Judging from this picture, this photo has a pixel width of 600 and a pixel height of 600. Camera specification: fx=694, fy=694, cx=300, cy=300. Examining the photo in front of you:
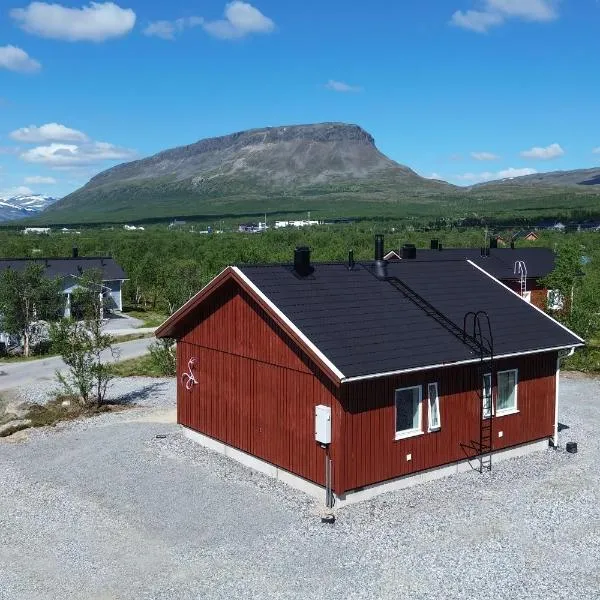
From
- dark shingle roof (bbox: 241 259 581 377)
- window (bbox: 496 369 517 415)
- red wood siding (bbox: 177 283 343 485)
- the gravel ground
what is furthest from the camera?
window (bbox: 496 369 517 415)

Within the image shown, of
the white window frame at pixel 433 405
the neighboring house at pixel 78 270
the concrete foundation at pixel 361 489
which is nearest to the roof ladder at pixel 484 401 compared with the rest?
the concrete foundation at pixel 361 489

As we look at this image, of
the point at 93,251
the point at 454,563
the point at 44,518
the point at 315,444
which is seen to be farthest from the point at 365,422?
the point at 93,251

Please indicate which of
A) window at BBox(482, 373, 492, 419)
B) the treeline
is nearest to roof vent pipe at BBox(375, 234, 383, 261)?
window at BBox(482, 373, 492, 419)

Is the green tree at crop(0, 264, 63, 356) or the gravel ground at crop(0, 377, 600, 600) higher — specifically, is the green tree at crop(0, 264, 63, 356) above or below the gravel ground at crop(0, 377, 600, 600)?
above

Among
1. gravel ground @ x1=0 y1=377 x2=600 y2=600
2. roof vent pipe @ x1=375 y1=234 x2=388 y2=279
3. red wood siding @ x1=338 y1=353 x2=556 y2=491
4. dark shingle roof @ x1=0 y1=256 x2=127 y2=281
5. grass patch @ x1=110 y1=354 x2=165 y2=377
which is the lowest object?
grass patch @ x1=110 y1=354 x2=165 y2=377

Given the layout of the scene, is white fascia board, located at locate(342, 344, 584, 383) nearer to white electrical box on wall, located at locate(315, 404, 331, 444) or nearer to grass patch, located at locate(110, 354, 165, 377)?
white electrical box on wall, located at locate(315, 404, 331, 444)

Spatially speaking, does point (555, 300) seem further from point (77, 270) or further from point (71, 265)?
point (71, 265)

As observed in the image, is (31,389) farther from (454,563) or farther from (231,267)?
(454,563)
